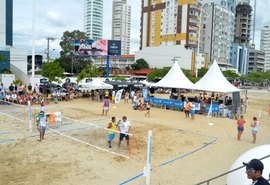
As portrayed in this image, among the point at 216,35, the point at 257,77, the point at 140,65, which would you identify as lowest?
the point at 257,77

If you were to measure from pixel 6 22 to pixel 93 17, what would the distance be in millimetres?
146457

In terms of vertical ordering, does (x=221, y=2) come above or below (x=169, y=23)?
above

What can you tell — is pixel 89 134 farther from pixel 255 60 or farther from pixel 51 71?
pixel 255 60

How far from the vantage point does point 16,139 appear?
1363cm

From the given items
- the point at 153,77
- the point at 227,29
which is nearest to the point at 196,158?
the point at 153,77

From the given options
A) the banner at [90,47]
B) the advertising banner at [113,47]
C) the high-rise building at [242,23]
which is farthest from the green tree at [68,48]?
the high-rise building at [242,23]

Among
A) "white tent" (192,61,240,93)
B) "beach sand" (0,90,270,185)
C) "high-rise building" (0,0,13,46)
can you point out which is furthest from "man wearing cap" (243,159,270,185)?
"high-rise building" (0,0,13,46)

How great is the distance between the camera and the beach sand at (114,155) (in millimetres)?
9320

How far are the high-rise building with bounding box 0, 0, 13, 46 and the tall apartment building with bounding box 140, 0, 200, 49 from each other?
5216 cm

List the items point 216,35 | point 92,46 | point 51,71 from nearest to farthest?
1. point 51,71
2. point 92,46
3. point 216,35

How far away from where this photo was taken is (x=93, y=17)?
193 m

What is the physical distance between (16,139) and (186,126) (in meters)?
10.6

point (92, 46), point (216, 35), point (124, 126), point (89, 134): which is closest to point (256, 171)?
point (124, 126)

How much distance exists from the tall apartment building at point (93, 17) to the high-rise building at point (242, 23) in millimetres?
98119
